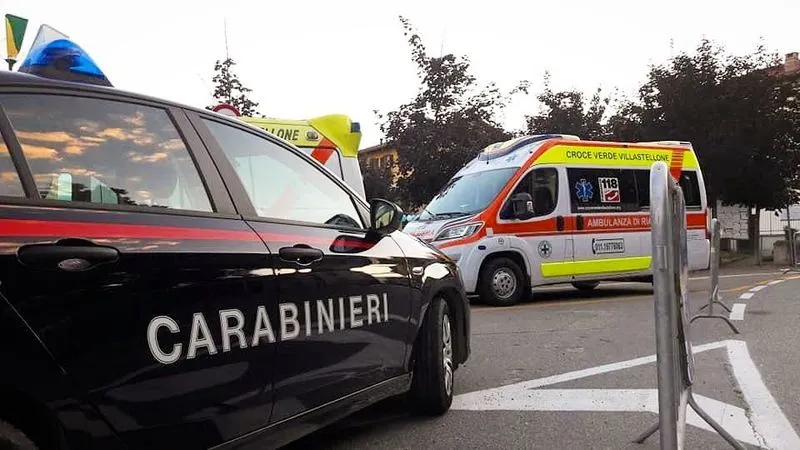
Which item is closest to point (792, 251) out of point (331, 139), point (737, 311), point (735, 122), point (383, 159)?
point (735, 122)

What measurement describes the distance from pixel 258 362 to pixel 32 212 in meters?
1.01

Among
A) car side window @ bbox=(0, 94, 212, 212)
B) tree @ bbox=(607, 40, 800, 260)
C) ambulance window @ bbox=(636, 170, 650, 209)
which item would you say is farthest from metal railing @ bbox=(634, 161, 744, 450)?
tree @ bbox=(607, 40, 800, 260)

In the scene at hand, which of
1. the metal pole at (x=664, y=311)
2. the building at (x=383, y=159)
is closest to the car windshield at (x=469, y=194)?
the building at (x=383, y=159)

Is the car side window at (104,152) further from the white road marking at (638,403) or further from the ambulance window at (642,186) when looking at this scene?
the ambulance window at (642,186)

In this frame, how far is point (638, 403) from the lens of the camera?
4.58 m

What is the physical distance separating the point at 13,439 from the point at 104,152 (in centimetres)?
105

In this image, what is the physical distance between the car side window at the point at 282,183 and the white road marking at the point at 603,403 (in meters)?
1.74

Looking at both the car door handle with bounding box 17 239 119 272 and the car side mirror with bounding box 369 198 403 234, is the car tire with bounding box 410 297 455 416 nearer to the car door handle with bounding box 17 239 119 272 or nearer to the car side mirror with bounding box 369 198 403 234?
the car side mirror with bounding box 369 198 403 234

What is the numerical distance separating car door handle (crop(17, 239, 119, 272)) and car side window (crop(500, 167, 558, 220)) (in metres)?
8.52

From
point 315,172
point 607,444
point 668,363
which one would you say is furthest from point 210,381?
point 607,444

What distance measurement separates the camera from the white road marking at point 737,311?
27.7ft

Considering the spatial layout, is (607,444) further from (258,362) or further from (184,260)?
(184,260)

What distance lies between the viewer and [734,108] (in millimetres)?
22734

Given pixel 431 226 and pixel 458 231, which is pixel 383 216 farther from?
pixel 431 226
